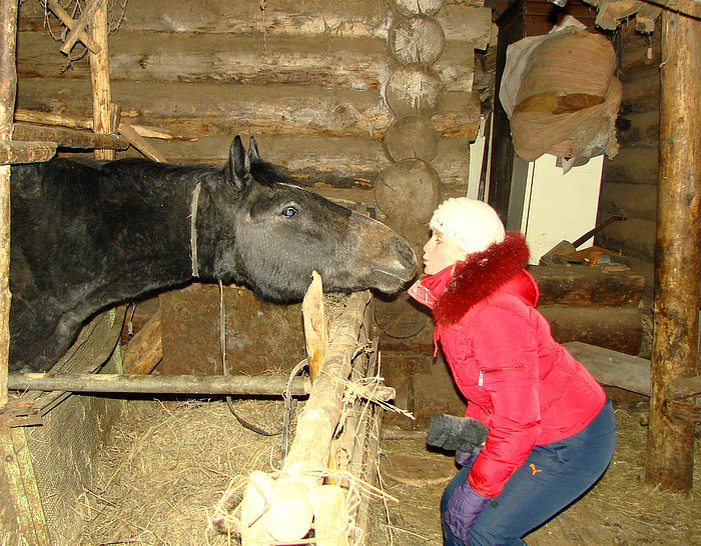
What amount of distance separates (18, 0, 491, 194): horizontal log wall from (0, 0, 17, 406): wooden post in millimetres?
2428

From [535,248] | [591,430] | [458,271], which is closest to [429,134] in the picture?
A: [458,271]

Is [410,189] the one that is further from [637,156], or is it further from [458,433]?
[637,156]

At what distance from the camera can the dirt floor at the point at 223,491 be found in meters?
3.27

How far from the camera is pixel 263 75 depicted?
452 cm

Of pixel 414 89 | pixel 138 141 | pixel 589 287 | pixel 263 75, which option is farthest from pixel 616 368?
pixel 138 141

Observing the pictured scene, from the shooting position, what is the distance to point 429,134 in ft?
14.8

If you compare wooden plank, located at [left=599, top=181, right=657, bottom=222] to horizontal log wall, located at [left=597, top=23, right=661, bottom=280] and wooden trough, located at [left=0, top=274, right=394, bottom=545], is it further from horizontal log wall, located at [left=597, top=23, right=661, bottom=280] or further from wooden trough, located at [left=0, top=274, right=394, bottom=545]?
wooden trough, located at [left=0, top=274, right=394, bottom=545]

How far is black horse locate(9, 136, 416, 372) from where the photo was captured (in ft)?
9.25

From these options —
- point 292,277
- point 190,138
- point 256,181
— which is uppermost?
point 190,138

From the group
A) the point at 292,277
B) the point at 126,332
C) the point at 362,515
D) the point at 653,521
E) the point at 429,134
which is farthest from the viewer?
the point at 126,332

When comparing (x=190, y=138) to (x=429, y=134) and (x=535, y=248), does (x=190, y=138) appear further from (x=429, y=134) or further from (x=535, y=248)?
(x=535, y=248)

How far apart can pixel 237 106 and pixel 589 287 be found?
3917 millimetres

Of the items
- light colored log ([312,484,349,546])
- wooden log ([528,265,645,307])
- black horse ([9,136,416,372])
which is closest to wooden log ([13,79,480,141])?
black horse ([9,136,416,372])

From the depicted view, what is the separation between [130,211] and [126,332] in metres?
2.27
